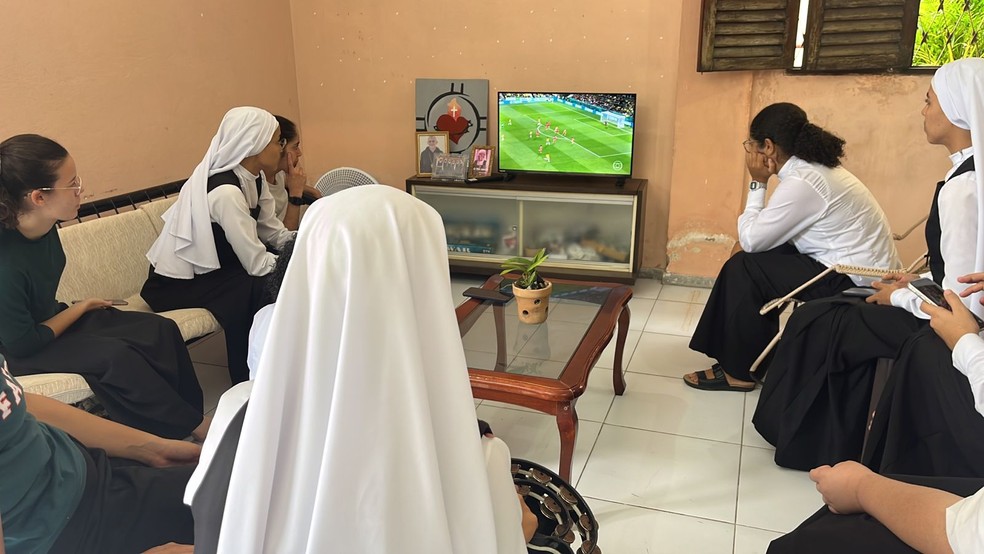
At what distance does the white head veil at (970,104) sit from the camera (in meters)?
2.05

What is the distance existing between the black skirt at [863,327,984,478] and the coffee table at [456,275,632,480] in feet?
2.95

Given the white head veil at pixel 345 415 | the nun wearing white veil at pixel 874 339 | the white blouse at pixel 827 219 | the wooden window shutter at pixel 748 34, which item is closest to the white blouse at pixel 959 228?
the nun wearing white veil at pixel 874 339

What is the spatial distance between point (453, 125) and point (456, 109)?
0.35 feet

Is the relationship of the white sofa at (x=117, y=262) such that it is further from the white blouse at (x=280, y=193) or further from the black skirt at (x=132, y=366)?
the white blouse at (x=280, y=193)

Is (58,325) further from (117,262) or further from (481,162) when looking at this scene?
(481,162)

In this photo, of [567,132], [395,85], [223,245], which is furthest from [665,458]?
[395,85]

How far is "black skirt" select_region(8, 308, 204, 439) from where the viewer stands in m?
2.35

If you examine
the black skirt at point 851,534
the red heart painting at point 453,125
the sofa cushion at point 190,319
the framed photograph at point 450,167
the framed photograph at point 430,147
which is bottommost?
the sofa cushion at point 190,319

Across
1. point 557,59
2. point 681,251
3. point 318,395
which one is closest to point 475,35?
point 557,59

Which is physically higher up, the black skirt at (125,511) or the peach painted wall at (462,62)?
the peach painted wall at (462,62)

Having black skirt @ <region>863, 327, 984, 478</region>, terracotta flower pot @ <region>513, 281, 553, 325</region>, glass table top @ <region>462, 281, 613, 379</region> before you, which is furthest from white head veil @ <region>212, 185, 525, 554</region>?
terracotta flower pot @ <region>513, 281, 553, 325</region>

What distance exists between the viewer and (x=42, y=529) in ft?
4.37

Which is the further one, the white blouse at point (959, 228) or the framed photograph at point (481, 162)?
the framed photograph at point (481, 162)

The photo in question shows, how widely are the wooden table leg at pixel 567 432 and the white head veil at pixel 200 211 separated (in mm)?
1685
